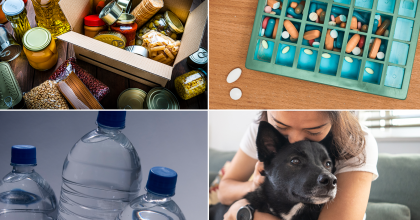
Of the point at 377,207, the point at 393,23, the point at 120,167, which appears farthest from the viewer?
the point at 393,23

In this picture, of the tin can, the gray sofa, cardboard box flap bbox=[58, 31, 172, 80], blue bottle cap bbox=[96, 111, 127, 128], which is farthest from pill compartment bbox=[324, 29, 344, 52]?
the tin can

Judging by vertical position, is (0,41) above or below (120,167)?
above

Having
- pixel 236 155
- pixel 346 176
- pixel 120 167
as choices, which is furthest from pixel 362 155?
pixel 120 167

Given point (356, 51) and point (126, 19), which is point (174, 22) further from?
point (356, 51)

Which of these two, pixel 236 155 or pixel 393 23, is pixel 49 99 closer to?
pixel 236 155

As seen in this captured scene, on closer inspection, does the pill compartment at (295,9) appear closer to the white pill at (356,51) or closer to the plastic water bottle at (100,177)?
the white pill at (356,51)
